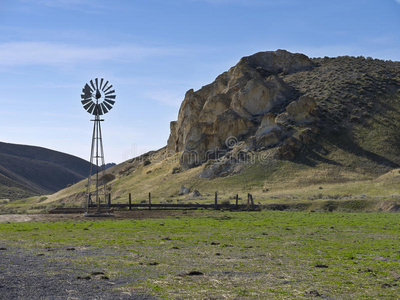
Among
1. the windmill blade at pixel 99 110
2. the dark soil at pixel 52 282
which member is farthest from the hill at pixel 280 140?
the dark soil at pixel 52 282

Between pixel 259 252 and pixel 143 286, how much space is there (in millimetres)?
6587

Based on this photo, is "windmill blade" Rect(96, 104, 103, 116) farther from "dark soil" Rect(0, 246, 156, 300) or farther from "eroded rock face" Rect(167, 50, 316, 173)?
"eroded rock face" Rect(167, 50, 316, 173)

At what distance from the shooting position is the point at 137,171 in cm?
9462

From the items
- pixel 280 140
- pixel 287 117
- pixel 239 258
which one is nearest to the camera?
pixel 239 258

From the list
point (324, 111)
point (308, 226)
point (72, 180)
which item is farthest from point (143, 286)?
point (72, 180)

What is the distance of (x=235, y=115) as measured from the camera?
275 ft

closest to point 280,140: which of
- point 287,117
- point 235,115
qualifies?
point 287,117

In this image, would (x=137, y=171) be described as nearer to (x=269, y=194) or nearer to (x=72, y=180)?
(x=269, y=194)

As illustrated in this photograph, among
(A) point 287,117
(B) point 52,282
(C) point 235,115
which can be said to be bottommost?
(B) point 52,282

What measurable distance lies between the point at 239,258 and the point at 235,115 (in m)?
69.1

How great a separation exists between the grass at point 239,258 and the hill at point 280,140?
111 ft

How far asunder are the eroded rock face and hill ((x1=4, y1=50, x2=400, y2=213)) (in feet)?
0.55

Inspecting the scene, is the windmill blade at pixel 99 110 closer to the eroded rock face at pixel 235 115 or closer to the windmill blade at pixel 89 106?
the windmill blade at pixel 89 106

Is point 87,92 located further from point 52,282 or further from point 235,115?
point 235,115
